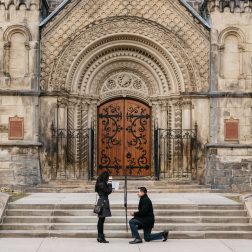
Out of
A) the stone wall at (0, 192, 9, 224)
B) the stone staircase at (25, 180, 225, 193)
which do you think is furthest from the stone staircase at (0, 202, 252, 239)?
the stone staircase at (25, 180, 225, 193)

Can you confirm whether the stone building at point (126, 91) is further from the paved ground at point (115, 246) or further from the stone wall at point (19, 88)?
the paved ground at point (115, 246)

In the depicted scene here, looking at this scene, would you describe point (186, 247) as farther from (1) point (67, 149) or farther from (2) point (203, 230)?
(1) point (67, 149)

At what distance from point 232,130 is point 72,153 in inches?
217

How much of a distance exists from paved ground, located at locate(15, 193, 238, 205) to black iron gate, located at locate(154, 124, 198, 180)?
2.28 metres

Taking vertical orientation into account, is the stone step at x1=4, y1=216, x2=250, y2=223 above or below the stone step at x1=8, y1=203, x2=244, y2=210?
below

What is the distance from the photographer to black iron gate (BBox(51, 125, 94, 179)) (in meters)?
19.8

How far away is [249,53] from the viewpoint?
65.1 feet

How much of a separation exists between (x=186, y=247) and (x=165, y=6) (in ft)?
34.8

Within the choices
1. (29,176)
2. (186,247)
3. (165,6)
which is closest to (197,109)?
(165,6)

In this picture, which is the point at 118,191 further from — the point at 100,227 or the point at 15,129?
the point at 100,227

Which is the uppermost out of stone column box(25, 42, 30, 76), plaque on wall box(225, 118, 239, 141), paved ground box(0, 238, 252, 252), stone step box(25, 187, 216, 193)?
stone column box(25, 42, 30, 76)

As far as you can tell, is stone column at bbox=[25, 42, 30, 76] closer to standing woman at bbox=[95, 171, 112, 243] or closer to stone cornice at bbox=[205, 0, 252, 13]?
stone cornice at bbox=[205, 0, 252, 13]

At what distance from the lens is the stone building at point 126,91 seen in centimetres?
1944

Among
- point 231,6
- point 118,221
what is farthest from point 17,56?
point 118,221
